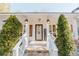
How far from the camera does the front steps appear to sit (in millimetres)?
2963

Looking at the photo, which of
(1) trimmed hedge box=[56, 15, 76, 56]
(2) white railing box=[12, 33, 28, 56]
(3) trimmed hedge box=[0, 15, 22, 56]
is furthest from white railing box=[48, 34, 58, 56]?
(3) trimmed hedge box=[0, 15, 22, 56]

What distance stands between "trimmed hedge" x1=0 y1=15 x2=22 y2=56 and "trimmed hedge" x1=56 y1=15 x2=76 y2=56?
68 cm

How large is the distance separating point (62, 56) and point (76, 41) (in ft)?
1.14

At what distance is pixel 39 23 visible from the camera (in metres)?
2.95

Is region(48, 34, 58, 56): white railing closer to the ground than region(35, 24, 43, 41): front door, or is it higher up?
closer to the ground

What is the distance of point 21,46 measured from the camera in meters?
2.98

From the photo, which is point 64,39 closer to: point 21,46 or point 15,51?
point 21,46

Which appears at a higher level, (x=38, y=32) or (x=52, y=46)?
(x=38, y=32)

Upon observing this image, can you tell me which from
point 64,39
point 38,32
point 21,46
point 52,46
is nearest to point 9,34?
point 21,46

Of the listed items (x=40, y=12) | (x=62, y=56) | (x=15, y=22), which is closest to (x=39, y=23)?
(x=40, y=12)

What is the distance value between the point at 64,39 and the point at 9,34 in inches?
36.7

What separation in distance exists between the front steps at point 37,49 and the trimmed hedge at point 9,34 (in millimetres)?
267

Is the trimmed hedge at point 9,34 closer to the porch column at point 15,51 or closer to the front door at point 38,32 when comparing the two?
the porch column at point 15,51

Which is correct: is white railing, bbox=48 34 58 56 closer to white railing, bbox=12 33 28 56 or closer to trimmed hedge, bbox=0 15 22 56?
white railing, bbox=12 33 28 56
